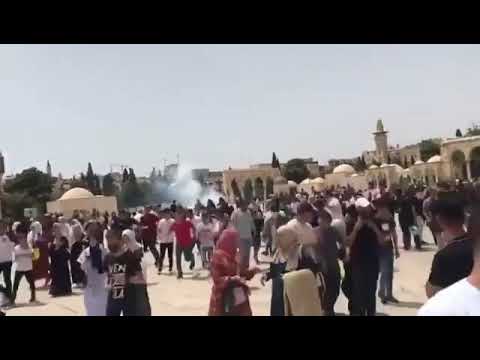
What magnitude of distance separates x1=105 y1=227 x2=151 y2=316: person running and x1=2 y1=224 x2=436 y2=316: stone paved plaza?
259 centimetres

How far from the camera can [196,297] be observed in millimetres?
9758

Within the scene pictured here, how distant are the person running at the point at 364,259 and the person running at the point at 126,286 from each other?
245 centimetres

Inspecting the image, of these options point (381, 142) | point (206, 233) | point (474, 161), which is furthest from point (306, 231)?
point (381, 142)

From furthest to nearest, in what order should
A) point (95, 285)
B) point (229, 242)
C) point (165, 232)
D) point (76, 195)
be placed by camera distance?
point (76, 195), point (165, 232), point (95, 285), point (229, 242)

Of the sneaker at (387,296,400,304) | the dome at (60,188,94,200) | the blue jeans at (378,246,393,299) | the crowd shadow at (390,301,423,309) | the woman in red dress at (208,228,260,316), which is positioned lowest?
the crowd shadow at (390,301,423,309)

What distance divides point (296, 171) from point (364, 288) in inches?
2896

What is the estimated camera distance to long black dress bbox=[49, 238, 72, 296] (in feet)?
36.4

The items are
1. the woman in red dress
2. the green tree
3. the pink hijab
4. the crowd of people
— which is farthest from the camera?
the green tree

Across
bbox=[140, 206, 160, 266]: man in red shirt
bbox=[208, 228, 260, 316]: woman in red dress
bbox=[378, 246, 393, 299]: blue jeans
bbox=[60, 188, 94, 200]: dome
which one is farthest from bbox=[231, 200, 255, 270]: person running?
bbox=[60, 188, 94, 200]: dome

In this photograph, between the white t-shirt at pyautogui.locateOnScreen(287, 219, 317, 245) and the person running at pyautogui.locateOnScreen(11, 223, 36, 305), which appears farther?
→ the person running at pyautogui.locateOnScreen(11, 223, 36, 305)

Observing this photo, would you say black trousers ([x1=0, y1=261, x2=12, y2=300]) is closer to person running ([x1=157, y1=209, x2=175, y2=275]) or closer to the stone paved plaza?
the stone paved plaza

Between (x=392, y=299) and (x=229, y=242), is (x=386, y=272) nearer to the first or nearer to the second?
(x=392, y=299)

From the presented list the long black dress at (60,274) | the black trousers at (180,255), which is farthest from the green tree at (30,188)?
the long black dress at (60,274)
